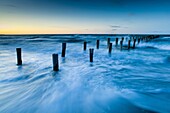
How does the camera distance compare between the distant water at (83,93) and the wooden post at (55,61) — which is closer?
the distant water at (83,93)

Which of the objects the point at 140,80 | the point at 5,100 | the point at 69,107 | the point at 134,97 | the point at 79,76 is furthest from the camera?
the point at 79,76

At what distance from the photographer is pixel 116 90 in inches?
217

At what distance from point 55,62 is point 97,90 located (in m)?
3.36

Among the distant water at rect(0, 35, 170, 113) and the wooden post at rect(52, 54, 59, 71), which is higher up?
the wooden post at rect(52, 54, 59, 71)

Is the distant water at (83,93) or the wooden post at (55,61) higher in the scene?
the wooden post at (55,61)

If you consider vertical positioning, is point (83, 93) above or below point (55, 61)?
below

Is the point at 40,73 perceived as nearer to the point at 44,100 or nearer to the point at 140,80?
the point at 44,100

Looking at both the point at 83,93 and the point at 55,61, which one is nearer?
the point at 83,93

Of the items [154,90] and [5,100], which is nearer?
[5,100]

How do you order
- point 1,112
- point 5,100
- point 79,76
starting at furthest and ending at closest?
point 79,76 < point 5,100 < point 1,112

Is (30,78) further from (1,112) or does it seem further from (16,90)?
(1,112)

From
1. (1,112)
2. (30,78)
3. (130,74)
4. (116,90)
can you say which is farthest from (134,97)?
(30,78)

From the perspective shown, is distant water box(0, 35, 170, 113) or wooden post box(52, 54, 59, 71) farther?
wooden post box(52, 54, 59, 71)

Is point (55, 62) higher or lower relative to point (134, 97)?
higher
